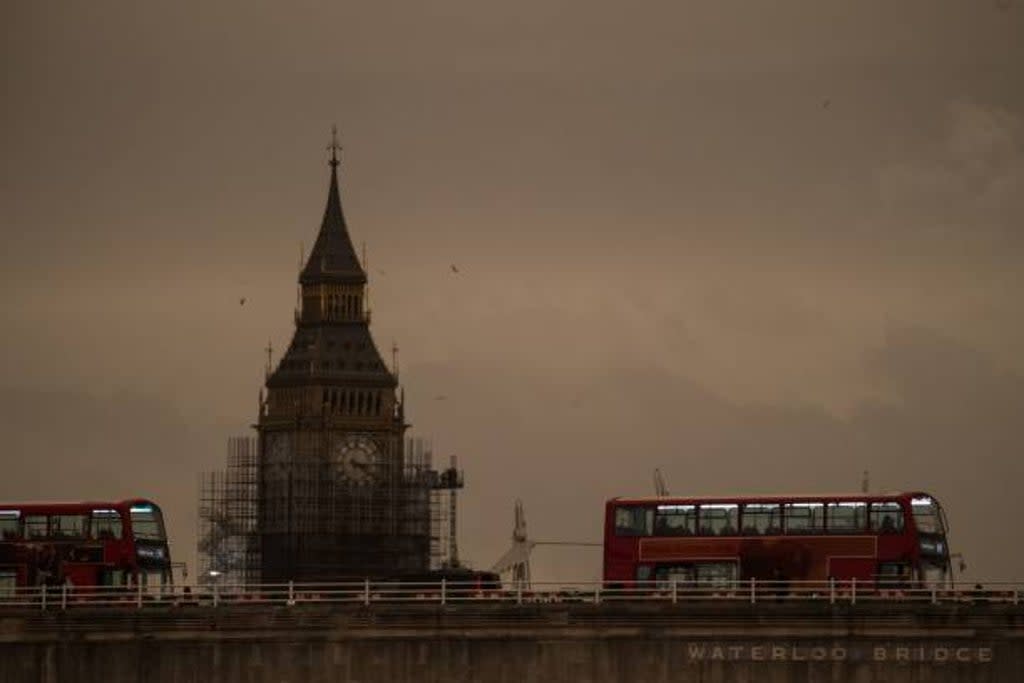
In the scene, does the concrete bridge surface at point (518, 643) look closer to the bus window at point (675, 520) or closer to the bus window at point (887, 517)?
the bus window at point (887, 517)

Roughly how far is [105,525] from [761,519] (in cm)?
2263

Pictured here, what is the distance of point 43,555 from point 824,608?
29.0 metres

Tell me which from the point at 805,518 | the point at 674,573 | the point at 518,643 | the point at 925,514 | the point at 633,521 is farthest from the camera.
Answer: the point at 633,521

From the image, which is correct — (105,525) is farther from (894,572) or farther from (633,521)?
(894,572)

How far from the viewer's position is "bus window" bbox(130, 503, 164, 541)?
136 meters

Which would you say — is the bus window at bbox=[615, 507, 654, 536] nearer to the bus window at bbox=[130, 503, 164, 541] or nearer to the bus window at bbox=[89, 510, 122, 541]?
the bus window at bbox=[130, 503, 164, 541]

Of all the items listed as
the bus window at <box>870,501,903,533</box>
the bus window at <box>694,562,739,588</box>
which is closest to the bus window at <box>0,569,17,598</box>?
the bus window at <box>694,562,739,588</box>

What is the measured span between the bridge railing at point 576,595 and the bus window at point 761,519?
1886 millimetres

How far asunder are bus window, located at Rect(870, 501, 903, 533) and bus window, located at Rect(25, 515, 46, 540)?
28.6 m

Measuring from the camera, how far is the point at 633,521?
5241 inches

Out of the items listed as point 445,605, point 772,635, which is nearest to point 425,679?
point 445,605

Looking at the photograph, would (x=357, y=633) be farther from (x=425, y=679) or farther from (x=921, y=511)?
(x=921, y=511)

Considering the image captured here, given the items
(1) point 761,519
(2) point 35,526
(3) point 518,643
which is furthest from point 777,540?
(2) point 35,526

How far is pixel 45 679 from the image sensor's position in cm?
12594
